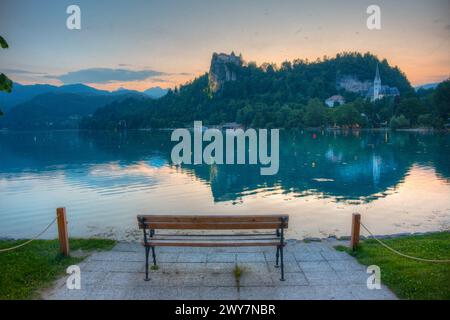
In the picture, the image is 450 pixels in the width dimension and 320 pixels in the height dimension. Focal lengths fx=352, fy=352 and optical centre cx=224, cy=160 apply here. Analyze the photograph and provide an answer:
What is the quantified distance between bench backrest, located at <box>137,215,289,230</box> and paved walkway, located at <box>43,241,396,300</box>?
4.02 ft

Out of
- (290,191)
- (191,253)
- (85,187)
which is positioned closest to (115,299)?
(191,253)

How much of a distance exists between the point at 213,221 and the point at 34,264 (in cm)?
476

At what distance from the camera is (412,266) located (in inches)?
339

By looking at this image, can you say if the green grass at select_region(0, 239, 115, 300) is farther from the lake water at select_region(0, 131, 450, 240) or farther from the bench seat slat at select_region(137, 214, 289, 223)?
the lake water at select_region(0, 131, 450, 240)

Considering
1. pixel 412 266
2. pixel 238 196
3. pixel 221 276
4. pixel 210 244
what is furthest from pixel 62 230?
pixel 238 196

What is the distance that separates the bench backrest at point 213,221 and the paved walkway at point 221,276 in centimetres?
123

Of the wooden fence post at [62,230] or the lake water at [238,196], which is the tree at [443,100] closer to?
the lake water at [238,196]

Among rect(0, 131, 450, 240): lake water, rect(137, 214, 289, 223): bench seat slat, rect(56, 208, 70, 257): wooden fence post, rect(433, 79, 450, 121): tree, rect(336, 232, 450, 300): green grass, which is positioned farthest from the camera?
rect(433, 79, 450, 121): tree

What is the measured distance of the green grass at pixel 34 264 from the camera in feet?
24.8

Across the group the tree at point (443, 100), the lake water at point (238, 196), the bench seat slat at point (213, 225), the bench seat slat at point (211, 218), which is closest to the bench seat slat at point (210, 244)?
the bench seat slat at point (213, 225)

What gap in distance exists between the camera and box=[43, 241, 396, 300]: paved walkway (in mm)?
7344

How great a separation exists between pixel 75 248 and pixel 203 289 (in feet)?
15.7

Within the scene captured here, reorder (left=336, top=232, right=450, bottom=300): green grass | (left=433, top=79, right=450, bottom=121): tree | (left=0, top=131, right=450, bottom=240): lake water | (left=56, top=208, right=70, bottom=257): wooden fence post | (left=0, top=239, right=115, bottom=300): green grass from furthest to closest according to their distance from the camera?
(left=433, top=79, right=450, bottom=121): tree, (left=0, top=131, right=450, bottom=240): lake water, (left=56, top=208, right=70, bottom=257): wooden fence post, (left=0, top=239, right=115, bottom=300): green grass, (left=336, top=232, right=450, bottom=300): green grass

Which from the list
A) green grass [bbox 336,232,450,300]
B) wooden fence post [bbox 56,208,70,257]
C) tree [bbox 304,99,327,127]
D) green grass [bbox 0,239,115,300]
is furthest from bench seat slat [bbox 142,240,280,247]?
tree [bbox 304,99,327,127]
